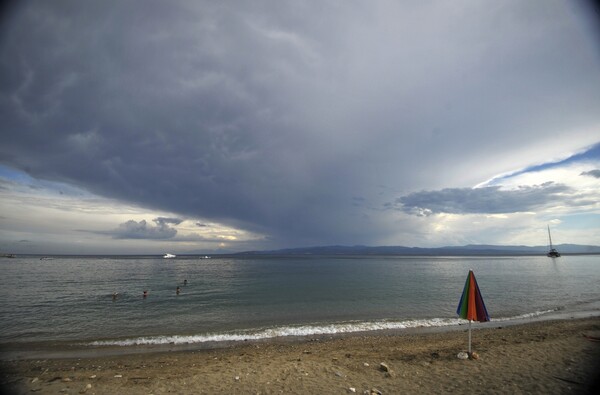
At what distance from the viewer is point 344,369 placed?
36.8ft

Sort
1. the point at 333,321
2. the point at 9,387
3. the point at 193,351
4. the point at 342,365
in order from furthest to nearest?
the point at 333,321, the point at 193,351, the point at 342,365, the point at 9,387

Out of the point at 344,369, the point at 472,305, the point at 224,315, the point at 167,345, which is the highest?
the point at 472,305

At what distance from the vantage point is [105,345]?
17.9m

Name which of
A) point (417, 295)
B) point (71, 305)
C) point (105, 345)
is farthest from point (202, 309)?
point (417, 295)

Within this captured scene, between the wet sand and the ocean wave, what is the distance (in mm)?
2400

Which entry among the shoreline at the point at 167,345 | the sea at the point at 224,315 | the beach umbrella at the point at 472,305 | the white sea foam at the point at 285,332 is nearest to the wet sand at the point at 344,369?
the shoreline at the point at 167,345

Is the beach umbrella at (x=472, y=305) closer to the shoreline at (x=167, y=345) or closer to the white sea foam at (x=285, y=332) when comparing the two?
the shoreline at (x=167, y=345)

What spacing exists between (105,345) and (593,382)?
24.7 meters

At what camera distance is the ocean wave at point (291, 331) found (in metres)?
18.5

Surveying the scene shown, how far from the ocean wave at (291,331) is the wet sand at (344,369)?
2.40 m

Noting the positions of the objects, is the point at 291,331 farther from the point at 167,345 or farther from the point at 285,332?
the point at 167,345

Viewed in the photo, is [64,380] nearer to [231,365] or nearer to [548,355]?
[231,365]

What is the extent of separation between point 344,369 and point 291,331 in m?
9.74

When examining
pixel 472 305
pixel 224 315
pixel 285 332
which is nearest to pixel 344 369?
pixel 472 305
